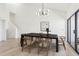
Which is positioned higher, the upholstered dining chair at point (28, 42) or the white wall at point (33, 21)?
the white wall at point (33, 21)

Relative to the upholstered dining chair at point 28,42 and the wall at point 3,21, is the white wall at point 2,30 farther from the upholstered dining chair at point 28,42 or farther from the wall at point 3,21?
the upholstered dining chair at point 28,42

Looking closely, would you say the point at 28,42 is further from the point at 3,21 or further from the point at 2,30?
the point at 3,21

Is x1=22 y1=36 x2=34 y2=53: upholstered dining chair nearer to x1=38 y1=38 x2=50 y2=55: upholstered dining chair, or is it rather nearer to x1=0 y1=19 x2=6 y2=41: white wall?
x1=38 y1=38 x2=50 y2=55: upholstered dining chair

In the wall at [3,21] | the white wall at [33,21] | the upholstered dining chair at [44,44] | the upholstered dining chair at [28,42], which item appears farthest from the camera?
the white wall at [33,21]

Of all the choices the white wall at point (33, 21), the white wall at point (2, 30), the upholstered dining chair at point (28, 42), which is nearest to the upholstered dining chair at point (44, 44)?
the upholstered dining chair at point (28, 42)

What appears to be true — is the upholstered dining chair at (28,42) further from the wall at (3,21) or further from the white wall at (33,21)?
the wall at (3,21)

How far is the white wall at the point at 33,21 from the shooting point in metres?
8.79

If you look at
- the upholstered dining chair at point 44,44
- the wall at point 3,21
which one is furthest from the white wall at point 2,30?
the upholstered dining chair at point 44,44

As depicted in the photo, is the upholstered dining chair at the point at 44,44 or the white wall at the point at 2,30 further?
the white wall at the point at 2,30

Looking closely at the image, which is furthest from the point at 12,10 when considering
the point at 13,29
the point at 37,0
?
the point at 37,0

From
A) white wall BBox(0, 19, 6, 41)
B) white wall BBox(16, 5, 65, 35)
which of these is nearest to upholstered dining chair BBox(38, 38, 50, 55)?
white wall BBox(16, 5, 65, 35)

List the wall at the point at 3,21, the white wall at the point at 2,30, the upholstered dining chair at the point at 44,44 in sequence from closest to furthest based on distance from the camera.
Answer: the upholstered dining chair at the point at 44,44 < the wall at the point at 3,21 < the white wall at the point at 2,30

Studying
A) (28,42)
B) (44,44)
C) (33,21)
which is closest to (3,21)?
(33,21)

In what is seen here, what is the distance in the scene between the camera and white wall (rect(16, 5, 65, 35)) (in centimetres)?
879
